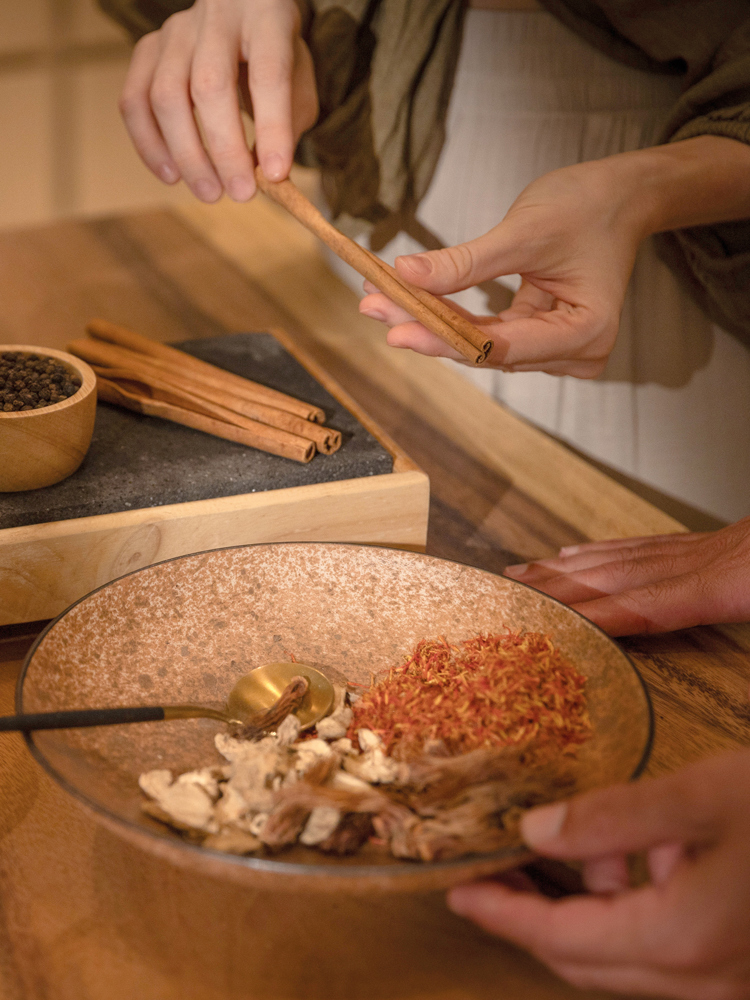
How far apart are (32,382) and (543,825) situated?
0.64 metres

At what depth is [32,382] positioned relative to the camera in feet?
2.87

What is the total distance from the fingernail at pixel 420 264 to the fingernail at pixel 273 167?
0.27 m

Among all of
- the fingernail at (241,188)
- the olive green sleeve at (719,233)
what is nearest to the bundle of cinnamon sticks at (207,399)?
the fingernail at (241,188)

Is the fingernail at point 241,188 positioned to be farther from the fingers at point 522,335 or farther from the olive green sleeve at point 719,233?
the olive green sleeve at point 719,233

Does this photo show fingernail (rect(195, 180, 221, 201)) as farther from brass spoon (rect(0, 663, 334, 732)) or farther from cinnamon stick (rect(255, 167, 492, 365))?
brass spoon (rect(0, 663, 334, 732))

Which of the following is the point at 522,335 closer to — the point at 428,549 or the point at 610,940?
the point at 428,549

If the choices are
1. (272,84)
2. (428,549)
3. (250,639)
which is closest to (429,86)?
(272,84)

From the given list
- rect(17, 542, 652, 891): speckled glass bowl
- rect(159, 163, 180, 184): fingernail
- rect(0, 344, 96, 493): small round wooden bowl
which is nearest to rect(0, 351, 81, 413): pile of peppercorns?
rect(0, 344, 96, 493): small round wooden bowl

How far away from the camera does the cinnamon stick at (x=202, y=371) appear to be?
103 cm

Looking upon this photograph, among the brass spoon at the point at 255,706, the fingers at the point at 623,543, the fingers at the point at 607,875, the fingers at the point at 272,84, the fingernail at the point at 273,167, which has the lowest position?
the fingers at the point at 623,543

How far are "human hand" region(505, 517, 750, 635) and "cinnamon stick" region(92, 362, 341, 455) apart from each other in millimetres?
252

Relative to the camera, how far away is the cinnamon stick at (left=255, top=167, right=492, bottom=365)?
898mm

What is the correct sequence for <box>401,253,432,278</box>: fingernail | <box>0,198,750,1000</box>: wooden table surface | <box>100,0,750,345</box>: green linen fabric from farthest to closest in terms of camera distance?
<box>100,0,750,345</box>: green linen fabric < <box>401,253,432,278</box>: fingernail < <box>0,198,750,1000</box>: wooden table surface

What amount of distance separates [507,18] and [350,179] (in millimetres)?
338
